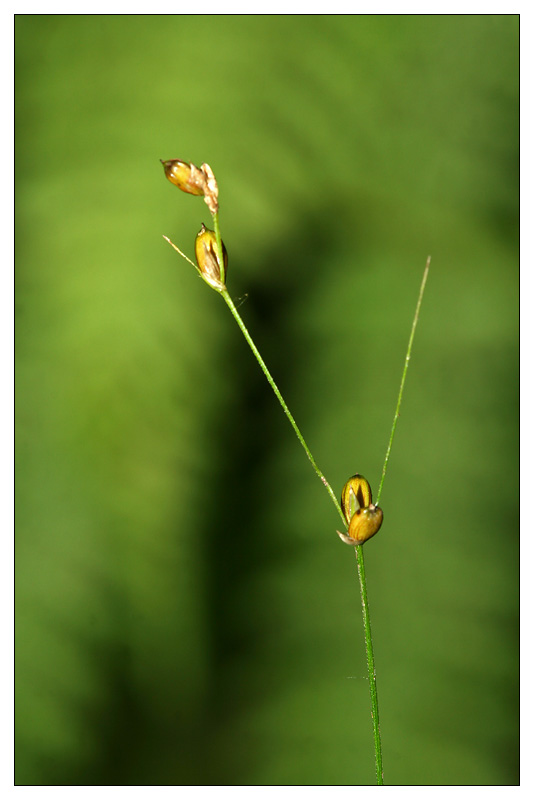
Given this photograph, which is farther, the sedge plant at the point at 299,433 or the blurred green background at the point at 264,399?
the blurred green background at the point at 264,399

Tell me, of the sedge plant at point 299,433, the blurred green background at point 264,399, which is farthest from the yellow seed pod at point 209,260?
the blurred green background at point 264,399

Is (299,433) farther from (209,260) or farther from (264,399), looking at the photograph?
(264,399)

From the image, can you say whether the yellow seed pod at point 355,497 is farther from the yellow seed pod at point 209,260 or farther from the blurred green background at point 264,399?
the blurred green background at point 264,399

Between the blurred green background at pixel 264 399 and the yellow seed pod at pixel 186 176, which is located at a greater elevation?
the yellow seed pod at pixel 186 176

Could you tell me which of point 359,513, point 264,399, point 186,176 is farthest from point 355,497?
point 264,399

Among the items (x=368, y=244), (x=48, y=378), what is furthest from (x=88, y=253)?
(x=368, y=244)

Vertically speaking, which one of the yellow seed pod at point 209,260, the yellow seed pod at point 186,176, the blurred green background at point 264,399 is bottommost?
the blurred green background at point 264,399
